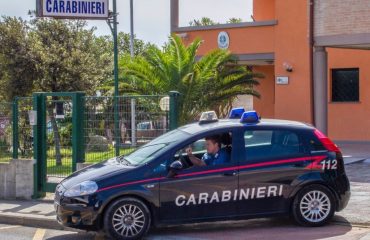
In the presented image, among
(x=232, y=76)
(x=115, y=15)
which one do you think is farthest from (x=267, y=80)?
(x=115, y=15)

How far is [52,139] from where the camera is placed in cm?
1331

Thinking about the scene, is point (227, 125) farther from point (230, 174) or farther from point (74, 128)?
point (74, 128)

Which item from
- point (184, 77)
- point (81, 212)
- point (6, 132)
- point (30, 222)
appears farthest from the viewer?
point (184, 77)

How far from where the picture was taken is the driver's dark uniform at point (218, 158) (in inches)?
381

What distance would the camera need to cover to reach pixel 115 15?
14.1 m

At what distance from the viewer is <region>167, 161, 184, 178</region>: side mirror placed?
9.40 m

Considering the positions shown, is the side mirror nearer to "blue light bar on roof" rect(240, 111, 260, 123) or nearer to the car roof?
the car roof

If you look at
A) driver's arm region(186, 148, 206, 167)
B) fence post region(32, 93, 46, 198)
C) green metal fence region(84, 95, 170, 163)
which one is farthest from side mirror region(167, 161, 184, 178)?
fence post region(32, 93, 46, 198)

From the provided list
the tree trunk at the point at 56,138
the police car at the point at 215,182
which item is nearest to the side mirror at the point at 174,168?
the police car at the point at 215,182

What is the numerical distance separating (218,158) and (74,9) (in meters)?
5.76

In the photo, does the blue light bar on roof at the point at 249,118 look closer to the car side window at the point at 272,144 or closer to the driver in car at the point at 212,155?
the car side window at the point at 272,144

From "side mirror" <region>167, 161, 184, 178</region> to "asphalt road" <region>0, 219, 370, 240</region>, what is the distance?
859 mm

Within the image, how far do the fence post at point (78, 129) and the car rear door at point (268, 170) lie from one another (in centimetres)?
404

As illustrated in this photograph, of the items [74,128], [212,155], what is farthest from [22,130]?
[212,155]
